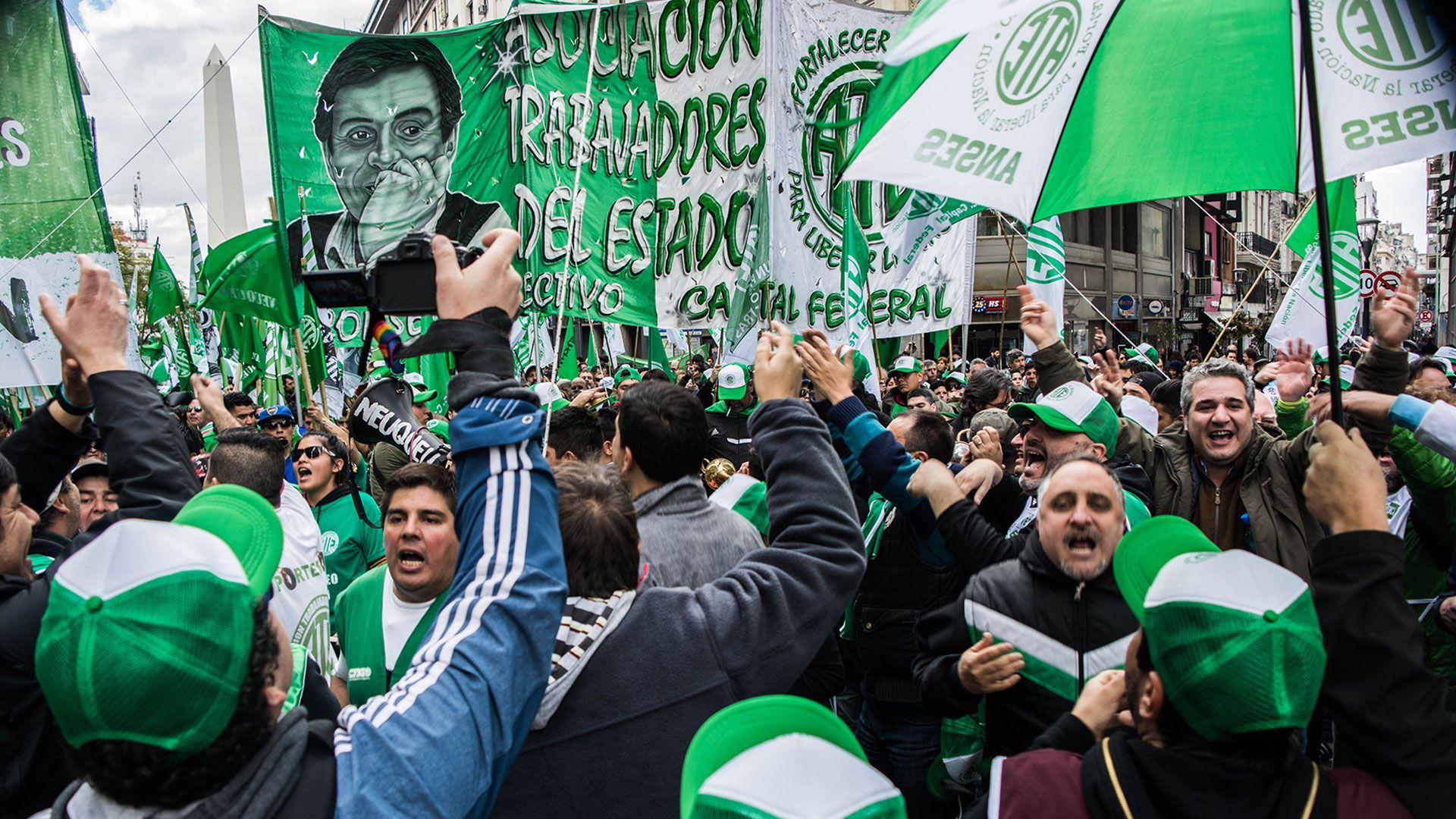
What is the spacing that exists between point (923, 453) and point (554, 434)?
1546 millimetres

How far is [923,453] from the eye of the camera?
3959 millimetres

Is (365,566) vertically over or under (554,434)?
under

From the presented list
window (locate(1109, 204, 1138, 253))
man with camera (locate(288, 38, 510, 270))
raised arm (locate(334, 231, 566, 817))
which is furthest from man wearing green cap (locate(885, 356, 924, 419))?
window (locate(1109, 204, 1138, 253))

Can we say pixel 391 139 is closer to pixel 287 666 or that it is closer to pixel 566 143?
pixel 566 143

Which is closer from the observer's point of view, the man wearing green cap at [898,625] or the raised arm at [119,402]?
the raised arm at [119,402]

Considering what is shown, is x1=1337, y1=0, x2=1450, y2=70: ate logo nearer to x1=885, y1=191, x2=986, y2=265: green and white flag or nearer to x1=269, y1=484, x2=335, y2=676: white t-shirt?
x1=269, y1=484, x2=335, y2=676: white t-shirt

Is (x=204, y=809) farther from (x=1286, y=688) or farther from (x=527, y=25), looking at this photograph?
(x=527, y=25)

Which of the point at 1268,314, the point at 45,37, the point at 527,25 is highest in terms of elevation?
the point at 527,25

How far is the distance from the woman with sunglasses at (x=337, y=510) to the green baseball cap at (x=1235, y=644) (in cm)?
346

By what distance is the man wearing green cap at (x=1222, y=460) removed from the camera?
3516 mm

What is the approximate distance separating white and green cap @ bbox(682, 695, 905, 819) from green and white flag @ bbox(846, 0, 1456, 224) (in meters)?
1.63

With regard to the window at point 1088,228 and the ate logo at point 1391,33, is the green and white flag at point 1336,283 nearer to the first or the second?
the ate logo at point 1391,33

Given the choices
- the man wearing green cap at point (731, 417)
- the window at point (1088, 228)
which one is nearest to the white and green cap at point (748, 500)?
the man wearing green cap at point (731, 417)

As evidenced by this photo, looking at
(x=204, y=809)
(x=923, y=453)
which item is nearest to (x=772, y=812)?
(x=204, y=809)
